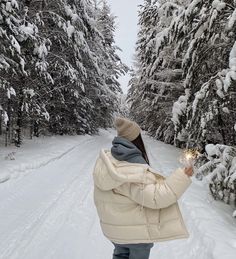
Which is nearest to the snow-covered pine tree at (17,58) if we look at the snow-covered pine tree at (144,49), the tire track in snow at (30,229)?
the tire track in snow at (30,229)

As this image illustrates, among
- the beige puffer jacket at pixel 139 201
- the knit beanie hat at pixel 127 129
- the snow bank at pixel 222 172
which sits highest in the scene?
the knit beanie hat at pixel 127 129

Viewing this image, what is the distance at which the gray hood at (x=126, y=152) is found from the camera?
3.36 m

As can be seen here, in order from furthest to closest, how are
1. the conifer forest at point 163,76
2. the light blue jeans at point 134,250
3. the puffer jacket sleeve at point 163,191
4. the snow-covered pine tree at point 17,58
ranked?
1. the snow-covered pine tree at point 17,58
2. the conifer forest at point 163,76
3. the light blue jeans at point 134,250
4. the puffer jacket sleeve at point 163,191

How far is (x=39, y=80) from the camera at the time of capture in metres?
18.8

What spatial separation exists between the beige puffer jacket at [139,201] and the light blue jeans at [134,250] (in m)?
0.12

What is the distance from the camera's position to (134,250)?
3.51m

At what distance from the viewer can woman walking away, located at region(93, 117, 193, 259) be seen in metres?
3.20

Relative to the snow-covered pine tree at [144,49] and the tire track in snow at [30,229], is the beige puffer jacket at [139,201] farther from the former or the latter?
the snow-covered pine tree at [144,49]

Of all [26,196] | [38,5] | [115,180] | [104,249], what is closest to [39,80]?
[38,5]

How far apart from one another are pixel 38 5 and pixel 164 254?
15855 mm

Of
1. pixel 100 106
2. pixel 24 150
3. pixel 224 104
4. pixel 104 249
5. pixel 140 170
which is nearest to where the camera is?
pixel 140 170

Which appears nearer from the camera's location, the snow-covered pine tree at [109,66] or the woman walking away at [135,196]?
the woman walking away at [135,196]

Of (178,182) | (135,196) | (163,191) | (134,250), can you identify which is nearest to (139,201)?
(135,196)

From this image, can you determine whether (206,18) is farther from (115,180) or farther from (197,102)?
(115,180)
